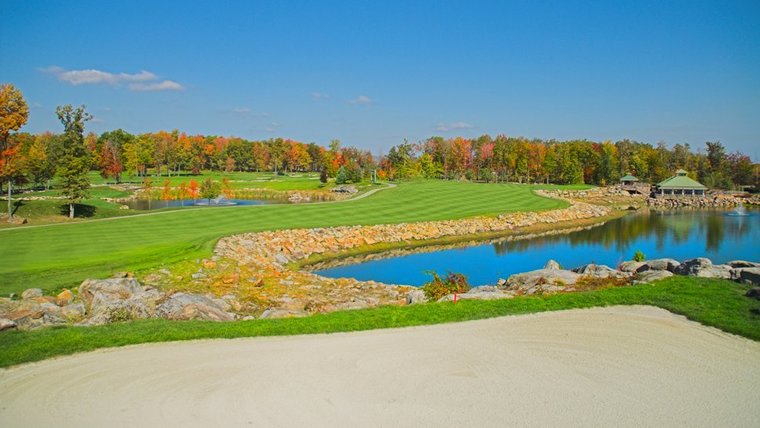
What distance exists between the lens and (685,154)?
9662 cm

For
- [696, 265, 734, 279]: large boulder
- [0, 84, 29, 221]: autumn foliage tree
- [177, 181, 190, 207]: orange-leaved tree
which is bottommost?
[696, 265, 734, 279]: large boulder

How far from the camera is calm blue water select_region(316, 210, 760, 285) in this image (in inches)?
1025

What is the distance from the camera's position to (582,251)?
108ft

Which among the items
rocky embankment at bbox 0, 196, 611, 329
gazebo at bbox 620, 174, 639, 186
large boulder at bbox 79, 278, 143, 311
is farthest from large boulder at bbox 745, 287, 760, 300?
gazebo at bbox 620, 174, 639, 186

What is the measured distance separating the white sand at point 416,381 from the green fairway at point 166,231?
1015 cm

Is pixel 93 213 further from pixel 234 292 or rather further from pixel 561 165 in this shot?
pixel 561 165

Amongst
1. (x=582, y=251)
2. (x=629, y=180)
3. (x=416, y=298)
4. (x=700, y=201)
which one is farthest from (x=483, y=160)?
(x=416, y=298)

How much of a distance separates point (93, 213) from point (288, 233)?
19.6 m

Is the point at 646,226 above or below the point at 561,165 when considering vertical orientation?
below

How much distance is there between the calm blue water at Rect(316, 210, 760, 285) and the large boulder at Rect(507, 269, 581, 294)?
5.58 meters

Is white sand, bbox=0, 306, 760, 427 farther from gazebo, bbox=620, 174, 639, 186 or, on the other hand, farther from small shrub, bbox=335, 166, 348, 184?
gazebo, bbox=620, 174, 639, 186

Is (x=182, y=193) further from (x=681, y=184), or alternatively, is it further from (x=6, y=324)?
(x=681, y=184)

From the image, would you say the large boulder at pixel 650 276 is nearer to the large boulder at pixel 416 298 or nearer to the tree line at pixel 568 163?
the large boulder at pixel 416 298

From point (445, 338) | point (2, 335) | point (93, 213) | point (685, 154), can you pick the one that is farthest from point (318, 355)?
point (685, 154)
